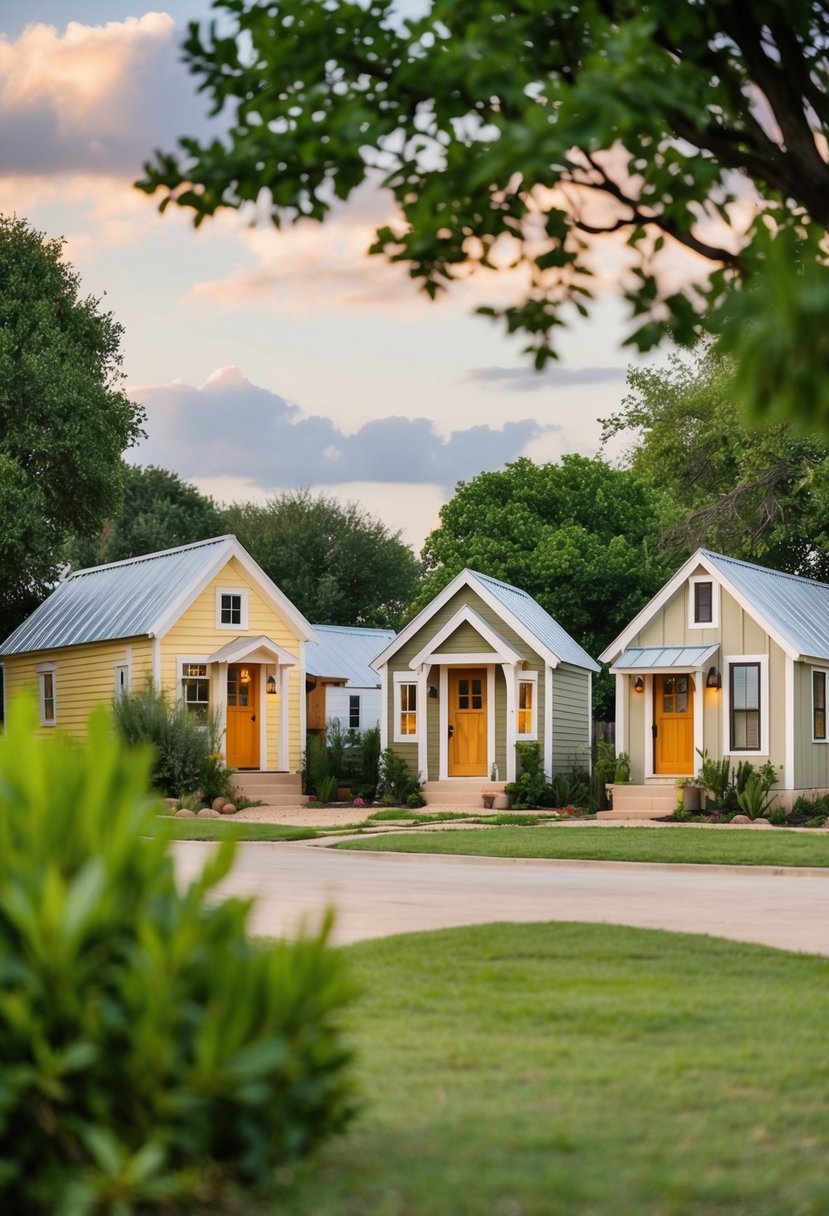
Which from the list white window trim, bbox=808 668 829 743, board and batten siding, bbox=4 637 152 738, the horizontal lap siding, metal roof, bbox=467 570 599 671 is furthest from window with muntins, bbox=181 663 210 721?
white window trim, bbox=808 668 829 743

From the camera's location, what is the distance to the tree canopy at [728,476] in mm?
38031

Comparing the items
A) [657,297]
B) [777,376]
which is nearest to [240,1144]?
[777,376]

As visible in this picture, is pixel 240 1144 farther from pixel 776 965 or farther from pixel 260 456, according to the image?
pixel 260 456

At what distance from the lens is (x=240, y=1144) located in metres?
4.23

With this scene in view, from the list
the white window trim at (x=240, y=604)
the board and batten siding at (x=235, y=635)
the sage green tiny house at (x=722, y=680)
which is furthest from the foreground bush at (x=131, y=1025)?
the white window trim at (x=240, y=604)

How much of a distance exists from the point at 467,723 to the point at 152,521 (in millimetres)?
32638

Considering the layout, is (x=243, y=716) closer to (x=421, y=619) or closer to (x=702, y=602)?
(x=421, y=619)

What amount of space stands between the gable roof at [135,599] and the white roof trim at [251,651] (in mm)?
1050

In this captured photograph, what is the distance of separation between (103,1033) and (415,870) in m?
14.4

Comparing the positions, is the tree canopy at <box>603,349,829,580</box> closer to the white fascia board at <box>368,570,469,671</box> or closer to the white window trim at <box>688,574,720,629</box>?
the white window trim at <box>688,574,720,629</box>

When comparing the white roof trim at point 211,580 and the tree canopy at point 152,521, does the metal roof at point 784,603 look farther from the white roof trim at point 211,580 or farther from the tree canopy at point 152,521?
the tree canopy at point 152,521

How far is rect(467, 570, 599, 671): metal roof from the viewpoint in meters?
34.8

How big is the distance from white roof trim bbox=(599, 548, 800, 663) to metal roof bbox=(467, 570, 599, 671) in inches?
88.9

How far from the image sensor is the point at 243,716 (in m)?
35.7
